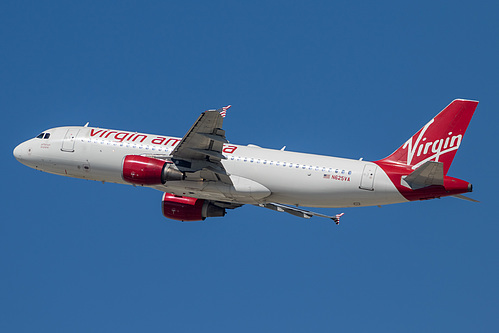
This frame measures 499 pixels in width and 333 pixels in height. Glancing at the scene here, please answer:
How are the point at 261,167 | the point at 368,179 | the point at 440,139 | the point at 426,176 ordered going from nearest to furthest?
the point at 426,176 < the point at 368,179 < the point at 440,139 < the point at 261,167

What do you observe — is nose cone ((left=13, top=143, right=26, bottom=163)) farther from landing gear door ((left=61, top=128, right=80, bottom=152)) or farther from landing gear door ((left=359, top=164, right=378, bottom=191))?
landing gear door ((left=359, top=164, right=378, bottom=191))

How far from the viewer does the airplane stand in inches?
2000

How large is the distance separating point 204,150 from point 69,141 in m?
10.8

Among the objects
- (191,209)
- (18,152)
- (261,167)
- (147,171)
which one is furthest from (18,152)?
(261,167)

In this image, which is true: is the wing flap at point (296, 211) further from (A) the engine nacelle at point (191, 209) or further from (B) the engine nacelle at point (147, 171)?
(B) the engine nacelle at point (147, 171)

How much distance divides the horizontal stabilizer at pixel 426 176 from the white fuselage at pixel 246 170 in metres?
1.23

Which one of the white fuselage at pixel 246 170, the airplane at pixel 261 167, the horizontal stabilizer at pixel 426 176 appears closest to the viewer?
the horizontal stabilizer at pixel 426 176

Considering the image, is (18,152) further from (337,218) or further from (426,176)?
(426,176)

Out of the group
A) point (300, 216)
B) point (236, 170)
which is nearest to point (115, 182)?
point (236, 170)

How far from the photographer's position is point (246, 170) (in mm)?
53469

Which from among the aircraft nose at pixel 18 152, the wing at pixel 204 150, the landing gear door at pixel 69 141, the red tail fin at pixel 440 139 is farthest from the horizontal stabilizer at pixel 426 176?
the aircraft nose at pixel 18 152

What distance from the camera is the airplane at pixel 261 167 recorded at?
167 ft

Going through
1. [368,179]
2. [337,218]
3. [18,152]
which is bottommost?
[337,218]

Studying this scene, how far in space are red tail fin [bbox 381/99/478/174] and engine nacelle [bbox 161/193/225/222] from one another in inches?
505
